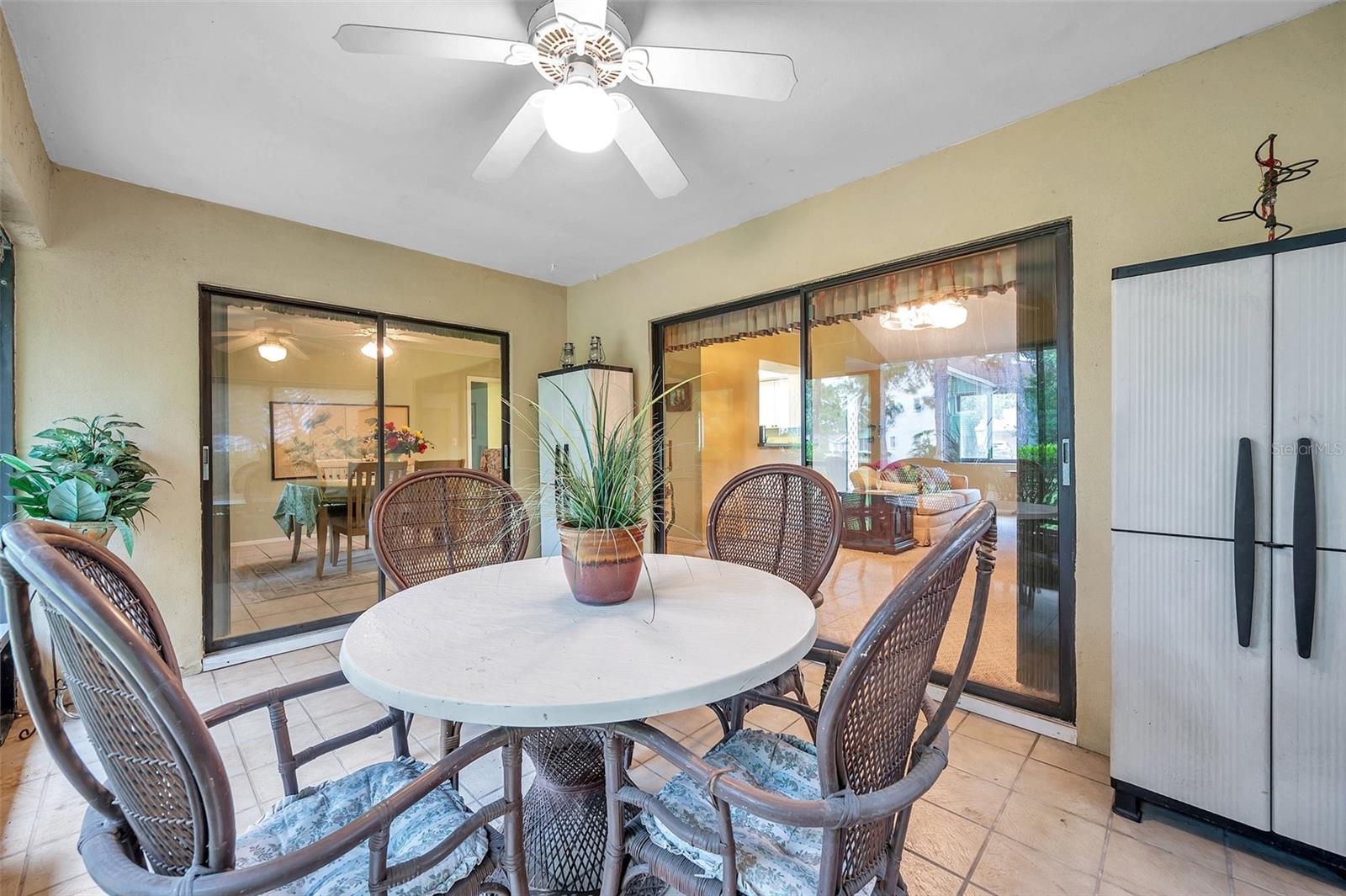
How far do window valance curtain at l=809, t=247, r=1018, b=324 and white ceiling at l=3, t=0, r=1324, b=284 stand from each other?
542mm

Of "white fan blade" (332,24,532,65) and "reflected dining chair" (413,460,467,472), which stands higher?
"white fan blade" (332,24,532,65)

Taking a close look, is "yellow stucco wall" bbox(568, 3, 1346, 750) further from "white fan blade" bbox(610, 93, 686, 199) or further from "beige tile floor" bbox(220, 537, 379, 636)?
"beige tile floor" bbox(220, 537, 379, 636)

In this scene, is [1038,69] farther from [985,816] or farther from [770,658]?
[985,816]

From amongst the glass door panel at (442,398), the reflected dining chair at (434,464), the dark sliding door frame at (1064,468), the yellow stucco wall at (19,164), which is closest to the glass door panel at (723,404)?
the dark sliding door frame at (1064,468)

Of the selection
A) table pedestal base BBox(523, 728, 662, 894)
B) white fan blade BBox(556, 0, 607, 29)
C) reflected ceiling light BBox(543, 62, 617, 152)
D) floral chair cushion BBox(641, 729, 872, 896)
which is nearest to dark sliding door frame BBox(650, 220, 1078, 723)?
table pedestal base BBox(523, 728, 662, 894)

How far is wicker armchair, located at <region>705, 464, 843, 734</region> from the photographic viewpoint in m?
1.94

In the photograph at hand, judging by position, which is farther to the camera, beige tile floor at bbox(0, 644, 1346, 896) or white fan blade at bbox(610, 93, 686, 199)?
white fan blade at bbox(610, 93, 686, 199)

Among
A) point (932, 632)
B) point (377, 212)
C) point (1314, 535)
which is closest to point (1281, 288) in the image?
point (1314, 535)

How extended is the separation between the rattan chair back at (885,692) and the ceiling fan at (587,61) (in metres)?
1.36

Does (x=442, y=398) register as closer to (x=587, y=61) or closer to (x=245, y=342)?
(x=245, y=342)

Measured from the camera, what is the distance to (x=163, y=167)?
2.62m

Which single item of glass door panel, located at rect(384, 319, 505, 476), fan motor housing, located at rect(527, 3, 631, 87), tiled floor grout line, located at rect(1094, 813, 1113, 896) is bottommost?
tiled floor grout line, located at rect(1094, 813, 1113, 896)

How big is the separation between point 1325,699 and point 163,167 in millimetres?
4864

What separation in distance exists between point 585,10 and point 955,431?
87.5 inches
